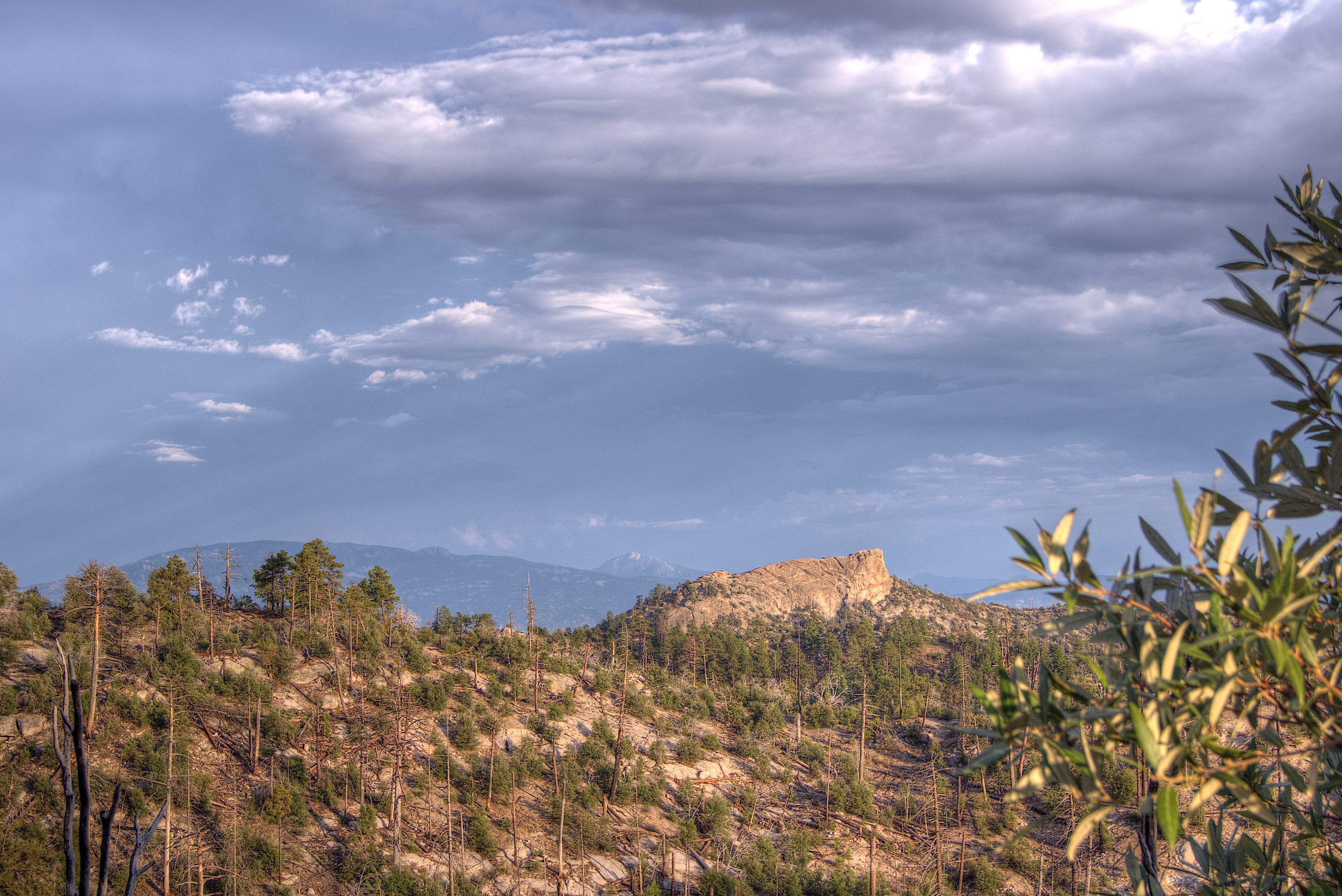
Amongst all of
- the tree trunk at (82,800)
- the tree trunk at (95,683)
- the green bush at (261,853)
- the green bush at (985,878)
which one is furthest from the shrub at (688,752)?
the tree trunk at (82,800)

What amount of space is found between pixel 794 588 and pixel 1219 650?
11252 cm

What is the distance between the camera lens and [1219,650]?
2.70 m

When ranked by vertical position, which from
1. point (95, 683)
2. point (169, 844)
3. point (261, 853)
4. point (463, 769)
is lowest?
point (261, 853)

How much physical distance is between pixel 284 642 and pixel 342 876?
58.2 feet

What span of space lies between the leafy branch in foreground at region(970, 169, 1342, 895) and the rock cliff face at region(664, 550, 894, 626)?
96091 mm

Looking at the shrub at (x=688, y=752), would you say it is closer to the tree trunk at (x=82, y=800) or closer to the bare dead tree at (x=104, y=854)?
the bare dead tree at (x=104, y=854)

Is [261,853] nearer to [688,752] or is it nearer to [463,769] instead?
[463,769]

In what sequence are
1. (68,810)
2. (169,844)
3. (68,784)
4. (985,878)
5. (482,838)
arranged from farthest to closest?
(985,878)
(482,838)
(169,844)
(68,810)
(68,784)

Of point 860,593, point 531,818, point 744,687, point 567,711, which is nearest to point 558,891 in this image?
point 531,818

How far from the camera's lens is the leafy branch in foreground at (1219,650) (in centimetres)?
243

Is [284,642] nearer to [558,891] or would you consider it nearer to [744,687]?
[558,891]

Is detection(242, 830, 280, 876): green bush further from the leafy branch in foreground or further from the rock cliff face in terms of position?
the rock cliff face

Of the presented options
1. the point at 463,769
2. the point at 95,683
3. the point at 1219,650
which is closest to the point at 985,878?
the point at 463,769

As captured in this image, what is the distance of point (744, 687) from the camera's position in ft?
204
